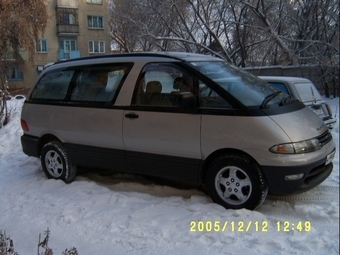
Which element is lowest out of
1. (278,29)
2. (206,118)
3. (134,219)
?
(134,219)

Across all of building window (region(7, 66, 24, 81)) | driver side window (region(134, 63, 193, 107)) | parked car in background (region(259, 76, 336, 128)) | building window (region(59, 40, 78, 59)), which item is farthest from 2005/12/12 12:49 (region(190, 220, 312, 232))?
building window (region(59, 40, 78, 59))

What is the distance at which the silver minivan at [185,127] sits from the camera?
370 centimetres

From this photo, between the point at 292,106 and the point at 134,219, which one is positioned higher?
the point at 292,106

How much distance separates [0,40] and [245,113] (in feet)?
44.3

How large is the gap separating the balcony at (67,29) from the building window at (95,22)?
143 cm

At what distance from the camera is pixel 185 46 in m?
16.7

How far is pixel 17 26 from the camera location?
48.3 ft

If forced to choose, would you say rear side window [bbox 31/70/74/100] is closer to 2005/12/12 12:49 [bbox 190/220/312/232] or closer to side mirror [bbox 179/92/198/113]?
side mirror [bbox 179/92/198/113]

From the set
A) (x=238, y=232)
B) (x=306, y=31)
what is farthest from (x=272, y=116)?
(x=306, y=31)

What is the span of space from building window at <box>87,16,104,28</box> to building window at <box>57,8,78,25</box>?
1.47 meters

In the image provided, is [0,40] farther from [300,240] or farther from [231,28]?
[300,240]

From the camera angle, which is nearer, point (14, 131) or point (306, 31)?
point (306, 31)

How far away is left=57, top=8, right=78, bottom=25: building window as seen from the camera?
36.1 metres

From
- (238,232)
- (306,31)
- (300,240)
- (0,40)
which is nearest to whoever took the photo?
(300,240)
